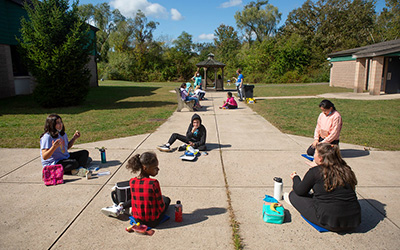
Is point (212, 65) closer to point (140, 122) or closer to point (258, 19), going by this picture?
point (140, 122)

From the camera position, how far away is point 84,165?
5566 mm

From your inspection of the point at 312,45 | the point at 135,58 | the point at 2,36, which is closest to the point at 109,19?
the point at 135,58

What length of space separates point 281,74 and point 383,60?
58.7ft

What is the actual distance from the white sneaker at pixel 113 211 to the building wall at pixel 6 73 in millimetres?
16831

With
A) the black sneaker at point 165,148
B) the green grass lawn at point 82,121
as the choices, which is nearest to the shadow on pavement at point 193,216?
the black sneaker at point 165,148

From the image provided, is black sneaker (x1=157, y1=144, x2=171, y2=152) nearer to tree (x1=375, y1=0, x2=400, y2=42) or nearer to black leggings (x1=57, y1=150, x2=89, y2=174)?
black leggings (x1=57, y1=150, x2=89, y2=174)

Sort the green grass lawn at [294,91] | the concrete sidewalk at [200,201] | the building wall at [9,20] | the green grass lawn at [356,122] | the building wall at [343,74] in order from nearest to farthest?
the concrete sidewalk at [200,201], the green grass lawn at [356,122], the building wall at [9,20], the green grass lawn at [294,91], the building wall at [343,74]

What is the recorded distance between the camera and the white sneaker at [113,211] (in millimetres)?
3678

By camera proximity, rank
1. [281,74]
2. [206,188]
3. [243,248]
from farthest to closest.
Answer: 1. [281,74]
2. [206,188]
3. [243,248]

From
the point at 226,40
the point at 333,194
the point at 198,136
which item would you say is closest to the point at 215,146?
the point at 198,136

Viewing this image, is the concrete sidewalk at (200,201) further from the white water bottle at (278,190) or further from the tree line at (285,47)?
the tree line at (285,47)

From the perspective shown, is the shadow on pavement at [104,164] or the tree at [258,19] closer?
the shadow on pavement at [104,164]

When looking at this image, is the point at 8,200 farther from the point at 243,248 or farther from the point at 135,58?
the point at 135,58

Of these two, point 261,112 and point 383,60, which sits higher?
point 383,60
